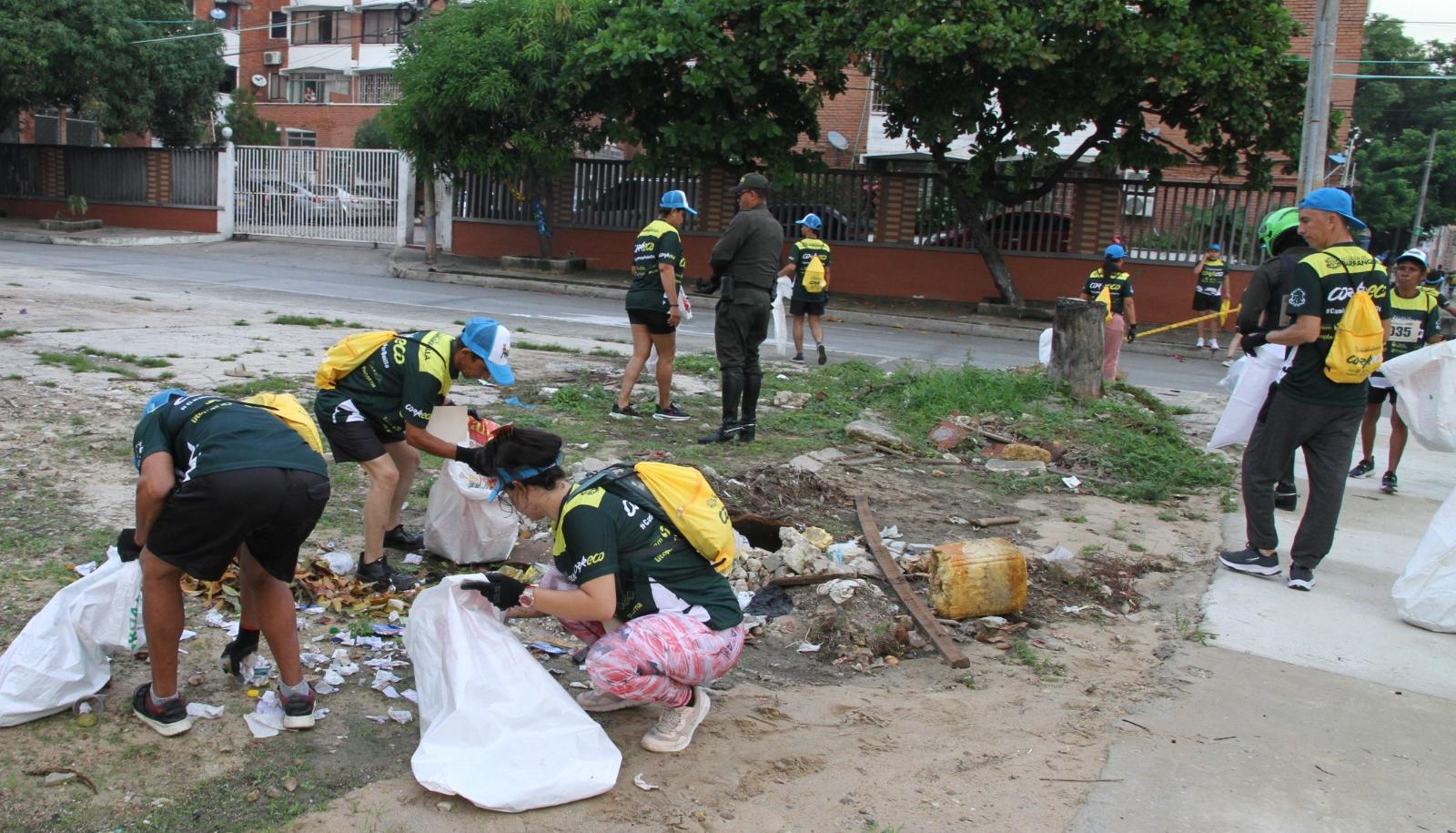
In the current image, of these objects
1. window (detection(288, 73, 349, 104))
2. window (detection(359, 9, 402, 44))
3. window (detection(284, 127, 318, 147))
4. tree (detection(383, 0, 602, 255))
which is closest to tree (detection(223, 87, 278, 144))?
window (detection(284, 127, 318, 147))

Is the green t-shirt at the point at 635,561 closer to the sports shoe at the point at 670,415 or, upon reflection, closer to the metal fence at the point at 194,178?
the sports shoe at the point at 670,415

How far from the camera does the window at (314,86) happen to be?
1898 inches

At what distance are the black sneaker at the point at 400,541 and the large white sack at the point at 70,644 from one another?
1.70 m

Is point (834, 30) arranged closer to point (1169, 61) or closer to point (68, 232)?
point (1169, 61)

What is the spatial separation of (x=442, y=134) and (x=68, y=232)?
37.9ft

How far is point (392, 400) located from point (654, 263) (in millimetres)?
3728

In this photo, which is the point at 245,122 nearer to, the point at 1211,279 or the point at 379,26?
the point at 379,26

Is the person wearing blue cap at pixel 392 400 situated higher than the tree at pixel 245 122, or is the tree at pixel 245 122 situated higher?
the tree at pixel 245 122

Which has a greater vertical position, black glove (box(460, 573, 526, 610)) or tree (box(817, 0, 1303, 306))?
tree (box(817, 0, 1303, 306))

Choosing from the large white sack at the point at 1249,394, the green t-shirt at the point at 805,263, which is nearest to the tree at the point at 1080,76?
the green t-shirt at the point at 805,263

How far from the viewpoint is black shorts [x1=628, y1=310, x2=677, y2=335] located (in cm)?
826

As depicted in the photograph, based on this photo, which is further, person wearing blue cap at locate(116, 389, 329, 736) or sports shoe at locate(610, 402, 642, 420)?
sports shoe at locate(610, 402, 642, 420)

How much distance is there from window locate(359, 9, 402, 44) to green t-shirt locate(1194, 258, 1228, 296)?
38360 millimetres

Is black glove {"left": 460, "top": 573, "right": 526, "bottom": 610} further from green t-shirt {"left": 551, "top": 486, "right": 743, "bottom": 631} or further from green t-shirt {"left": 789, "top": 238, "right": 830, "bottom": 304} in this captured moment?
green t-shirt {"left": 789, "top": 238, "right": 830, "bottom": 304}
